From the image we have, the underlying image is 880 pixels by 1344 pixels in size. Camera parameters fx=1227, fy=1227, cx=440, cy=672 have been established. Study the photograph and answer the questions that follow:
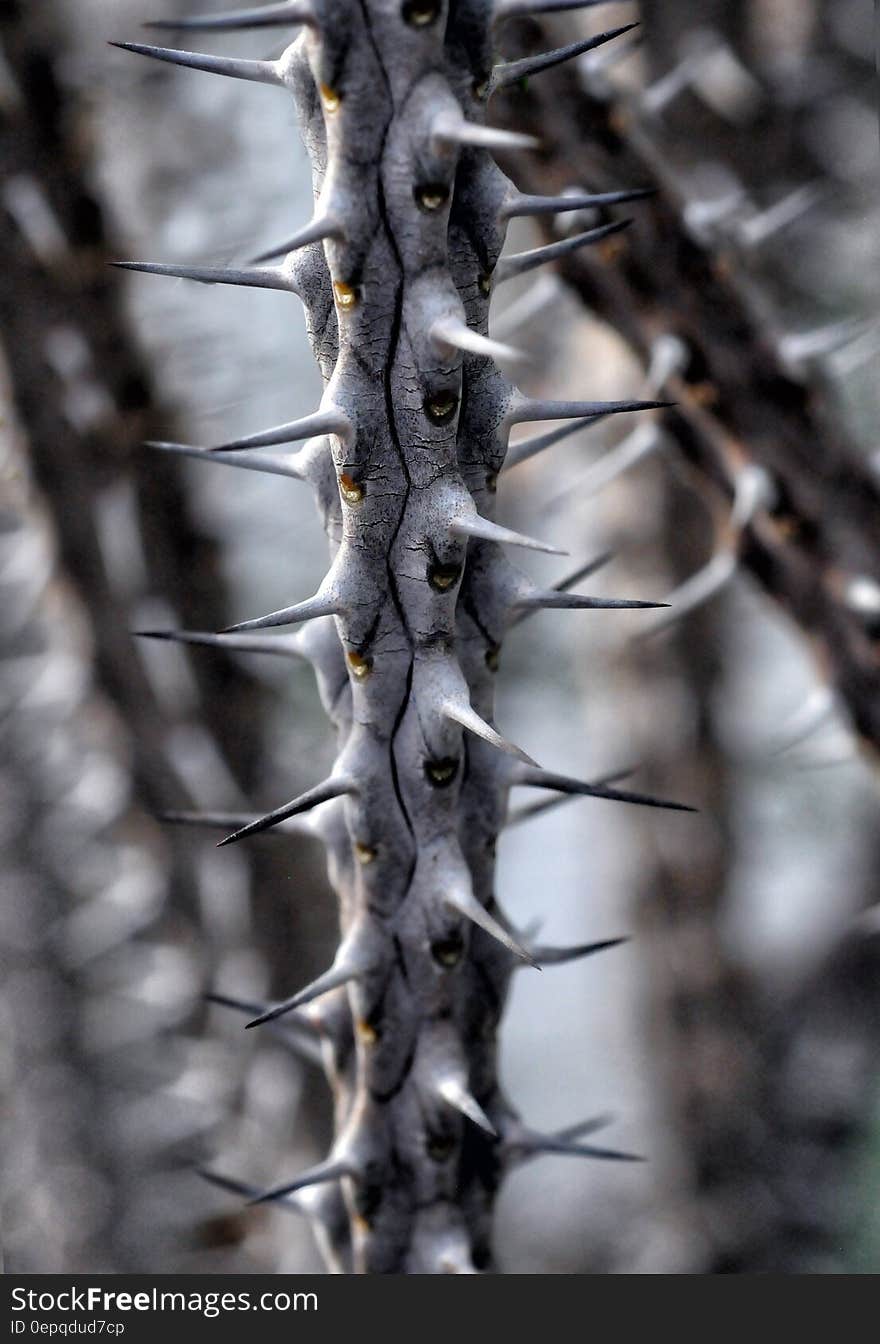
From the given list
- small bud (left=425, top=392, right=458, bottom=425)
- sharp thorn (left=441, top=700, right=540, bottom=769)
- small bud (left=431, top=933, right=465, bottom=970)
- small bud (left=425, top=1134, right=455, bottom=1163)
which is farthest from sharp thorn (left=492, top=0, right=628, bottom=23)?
small bud (left=425, top=1134, right=455, bottom=1163)

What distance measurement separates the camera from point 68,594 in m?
0.90

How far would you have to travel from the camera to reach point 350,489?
427 mm

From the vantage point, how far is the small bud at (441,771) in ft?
1.53

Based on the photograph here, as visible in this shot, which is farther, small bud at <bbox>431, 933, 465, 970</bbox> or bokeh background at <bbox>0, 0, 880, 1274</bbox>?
bokeh background at <bbox>0, 0, 880, 1274</bbox>

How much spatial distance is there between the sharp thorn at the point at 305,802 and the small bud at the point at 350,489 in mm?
105

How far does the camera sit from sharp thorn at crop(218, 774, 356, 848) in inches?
17.6

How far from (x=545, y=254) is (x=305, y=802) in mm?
217

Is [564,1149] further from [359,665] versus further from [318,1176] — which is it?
[359,665]

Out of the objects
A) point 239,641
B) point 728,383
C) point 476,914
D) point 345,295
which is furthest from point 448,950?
point 728,383

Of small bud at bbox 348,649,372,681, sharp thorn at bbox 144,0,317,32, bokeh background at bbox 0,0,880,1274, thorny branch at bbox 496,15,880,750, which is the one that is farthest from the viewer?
bokeh background at bbox 0,0,880,1274

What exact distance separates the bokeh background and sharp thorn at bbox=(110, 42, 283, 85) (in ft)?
0.88

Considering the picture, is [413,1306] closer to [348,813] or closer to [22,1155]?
[348,813]

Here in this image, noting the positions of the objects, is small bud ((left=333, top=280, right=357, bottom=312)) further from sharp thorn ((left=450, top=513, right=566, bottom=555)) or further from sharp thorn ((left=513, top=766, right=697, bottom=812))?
sharp thorn ((left=513, top=766, right=697, bottom=812))

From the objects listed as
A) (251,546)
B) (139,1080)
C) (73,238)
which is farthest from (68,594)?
(139,1080)
